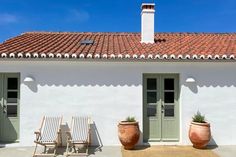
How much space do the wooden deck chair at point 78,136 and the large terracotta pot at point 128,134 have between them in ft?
3.89

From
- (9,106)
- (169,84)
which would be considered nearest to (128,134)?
(169,84)

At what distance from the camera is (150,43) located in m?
13.8

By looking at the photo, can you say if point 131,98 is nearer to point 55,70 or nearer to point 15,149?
point 55,70

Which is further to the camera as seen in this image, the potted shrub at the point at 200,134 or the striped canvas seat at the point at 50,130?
the potted shrub at the point at 200,134

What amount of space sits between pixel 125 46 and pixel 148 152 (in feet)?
15.8

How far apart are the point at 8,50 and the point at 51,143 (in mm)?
3839

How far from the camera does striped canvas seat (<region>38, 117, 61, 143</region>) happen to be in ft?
33.1

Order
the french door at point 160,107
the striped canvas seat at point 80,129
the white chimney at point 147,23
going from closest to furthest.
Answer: the striped canvas seat at point 80,129 → the french door at point 160,107 → the white chimney at point 147,23

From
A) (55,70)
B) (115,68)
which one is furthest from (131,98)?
(55,70)

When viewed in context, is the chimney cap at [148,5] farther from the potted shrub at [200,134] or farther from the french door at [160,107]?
the potted shrub at [200,134]

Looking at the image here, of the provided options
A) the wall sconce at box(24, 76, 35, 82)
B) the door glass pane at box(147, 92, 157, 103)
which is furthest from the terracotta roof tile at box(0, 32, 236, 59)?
the door glass pane at box(147, 92, 157, 103)

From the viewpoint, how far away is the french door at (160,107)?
11516mm

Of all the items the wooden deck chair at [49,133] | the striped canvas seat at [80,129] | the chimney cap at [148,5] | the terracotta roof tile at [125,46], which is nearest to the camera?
the wooden deck chair at [49,133]

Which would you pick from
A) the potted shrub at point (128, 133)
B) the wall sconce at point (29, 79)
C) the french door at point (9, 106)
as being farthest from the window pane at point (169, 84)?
the french door at point (9, 106)
